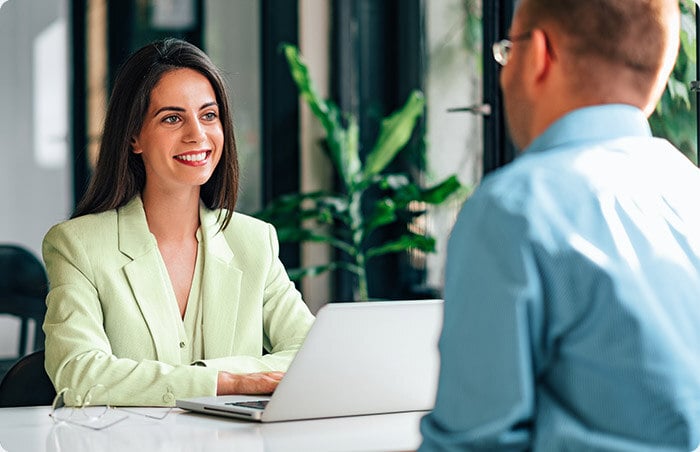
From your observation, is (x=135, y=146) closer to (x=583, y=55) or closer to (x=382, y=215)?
(x=583, y=55)

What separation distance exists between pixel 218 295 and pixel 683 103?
4.48ft

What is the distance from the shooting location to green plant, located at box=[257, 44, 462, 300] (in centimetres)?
516

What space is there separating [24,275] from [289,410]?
366 centimetres

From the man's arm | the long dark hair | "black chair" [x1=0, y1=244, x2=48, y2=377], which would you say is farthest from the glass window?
the man's arm

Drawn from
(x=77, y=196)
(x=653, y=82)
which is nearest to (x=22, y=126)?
(x=77, y=196)

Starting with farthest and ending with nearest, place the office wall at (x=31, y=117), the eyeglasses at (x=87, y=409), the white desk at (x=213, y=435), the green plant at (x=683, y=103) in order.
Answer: the office wall at (x=31, y=117) < the green plant at (x=683, y=103) < the eyeglasses at (x=87, y=409) < the white desk at (x=213, y=435)

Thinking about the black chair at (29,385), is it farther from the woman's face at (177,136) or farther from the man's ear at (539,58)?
the man's ear at (539,58)

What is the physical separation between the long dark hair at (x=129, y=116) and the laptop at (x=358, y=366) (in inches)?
27.7

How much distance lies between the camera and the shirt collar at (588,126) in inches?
43.7

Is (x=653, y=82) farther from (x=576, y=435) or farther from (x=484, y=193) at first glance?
(x=576, y=435)

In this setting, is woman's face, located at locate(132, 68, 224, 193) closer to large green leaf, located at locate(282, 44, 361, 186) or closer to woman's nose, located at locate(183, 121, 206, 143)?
woman's nose, located at locate(183, 121, 206, 143)

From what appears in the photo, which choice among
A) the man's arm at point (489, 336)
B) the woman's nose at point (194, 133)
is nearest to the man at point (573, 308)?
the man's arm at point (489, 336)

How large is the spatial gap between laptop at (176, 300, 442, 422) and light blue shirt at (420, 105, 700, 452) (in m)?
0.61

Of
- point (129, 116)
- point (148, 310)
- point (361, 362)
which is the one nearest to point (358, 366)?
point (361, 362)
